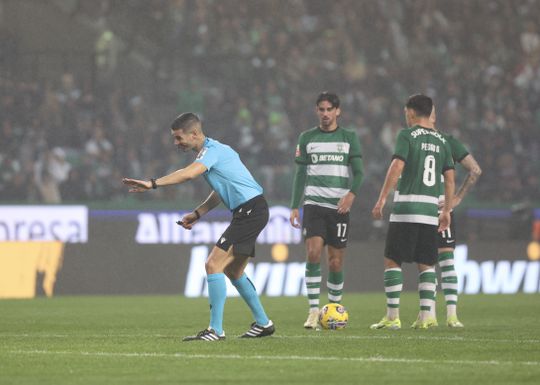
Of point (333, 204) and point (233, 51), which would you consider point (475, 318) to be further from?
point (233, 51)

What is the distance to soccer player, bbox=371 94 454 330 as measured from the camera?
11.0m

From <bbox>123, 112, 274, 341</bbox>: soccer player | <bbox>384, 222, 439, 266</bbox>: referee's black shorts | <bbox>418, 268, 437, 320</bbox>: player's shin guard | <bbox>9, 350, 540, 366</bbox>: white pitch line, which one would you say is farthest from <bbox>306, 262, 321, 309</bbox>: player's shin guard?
<bbox>9, 350, 540, 366</bbox>: white pitch line

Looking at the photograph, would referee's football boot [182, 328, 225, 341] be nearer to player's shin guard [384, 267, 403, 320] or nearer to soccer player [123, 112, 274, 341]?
soccer player [123, 112, 274, 341]

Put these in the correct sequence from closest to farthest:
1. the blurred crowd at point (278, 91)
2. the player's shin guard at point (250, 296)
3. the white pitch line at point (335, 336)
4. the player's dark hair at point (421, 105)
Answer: the white pitch line at point (335, 336) < the player's shin guard at point (250, 296) < the player's dark hair at point (421, 105) < the blurred crowd at point (278, 91)

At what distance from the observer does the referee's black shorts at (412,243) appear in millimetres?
11078

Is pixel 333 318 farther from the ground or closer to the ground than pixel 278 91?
closer to the ground

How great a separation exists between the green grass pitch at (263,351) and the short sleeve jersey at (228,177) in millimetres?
1183

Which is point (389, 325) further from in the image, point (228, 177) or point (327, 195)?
point (228, 177)

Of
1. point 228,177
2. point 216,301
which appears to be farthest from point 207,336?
point 228,177

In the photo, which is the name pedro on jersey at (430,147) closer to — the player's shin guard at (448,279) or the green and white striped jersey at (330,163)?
the green and white striped jersey at (330,163)

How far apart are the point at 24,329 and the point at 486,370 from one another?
220 inches

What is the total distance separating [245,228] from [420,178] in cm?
203

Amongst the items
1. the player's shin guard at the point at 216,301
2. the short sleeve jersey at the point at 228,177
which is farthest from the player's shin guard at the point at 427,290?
the player's shin guard at the point at 216,301

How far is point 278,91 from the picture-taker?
2508cm
